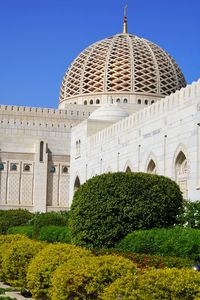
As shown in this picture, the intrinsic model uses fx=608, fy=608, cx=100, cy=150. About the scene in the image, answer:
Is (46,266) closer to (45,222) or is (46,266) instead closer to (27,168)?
(45,222)

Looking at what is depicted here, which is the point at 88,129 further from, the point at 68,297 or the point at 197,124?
the point at 68,297

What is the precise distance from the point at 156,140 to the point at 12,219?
7.87 metres

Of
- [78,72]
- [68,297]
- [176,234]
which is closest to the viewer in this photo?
[68,297]

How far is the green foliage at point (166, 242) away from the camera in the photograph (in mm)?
12391

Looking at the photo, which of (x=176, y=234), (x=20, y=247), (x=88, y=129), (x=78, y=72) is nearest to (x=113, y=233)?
(x=176, y=234)

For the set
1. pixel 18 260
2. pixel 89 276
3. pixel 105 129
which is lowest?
pixel 18 260

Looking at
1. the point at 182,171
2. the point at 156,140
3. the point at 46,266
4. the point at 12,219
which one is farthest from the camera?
the point at 12,219

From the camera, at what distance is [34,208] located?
40.3m

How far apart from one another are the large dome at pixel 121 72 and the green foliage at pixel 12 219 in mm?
20761

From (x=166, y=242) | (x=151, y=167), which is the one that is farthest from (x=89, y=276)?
(x=151, y=167)

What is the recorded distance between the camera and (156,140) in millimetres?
23453

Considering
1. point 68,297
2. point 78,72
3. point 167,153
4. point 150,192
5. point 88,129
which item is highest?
point 78,72

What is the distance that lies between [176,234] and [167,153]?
966cm

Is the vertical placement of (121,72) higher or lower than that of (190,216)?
higher
